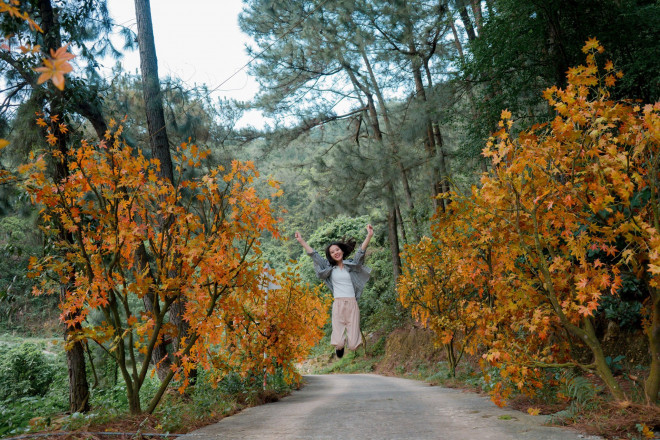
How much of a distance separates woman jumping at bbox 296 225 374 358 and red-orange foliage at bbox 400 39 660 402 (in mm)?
2259

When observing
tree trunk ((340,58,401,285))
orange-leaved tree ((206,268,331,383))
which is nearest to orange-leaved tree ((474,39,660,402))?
orange-leaved tree ((206,268,331,383))

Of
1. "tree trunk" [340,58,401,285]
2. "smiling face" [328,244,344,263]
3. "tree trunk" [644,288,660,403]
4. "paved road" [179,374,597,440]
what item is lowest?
"paved road" [179,374,597,440]

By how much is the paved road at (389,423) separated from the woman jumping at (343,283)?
42.0 inches

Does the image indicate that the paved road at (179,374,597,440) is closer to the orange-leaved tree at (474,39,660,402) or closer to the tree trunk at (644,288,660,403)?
the orange-leaved tree at (474,39,660,402)

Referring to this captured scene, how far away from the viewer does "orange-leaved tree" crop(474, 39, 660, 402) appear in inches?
132

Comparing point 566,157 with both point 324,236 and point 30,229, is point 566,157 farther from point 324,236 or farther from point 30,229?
point 324,236

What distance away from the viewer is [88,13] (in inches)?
292

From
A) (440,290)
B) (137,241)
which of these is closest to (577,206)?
(137,241)

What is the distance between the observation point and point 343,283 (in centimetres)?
682

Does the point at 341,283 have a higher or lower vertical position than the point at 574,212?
lower

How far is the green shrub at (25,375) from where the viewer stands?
35.4ft

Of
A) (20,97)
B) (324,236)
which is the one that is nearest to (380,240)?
(324,236)

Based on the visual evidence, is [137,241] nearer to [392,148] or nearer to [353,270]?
[353,270]

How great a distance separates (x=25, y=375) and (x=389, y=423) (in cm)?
1054
